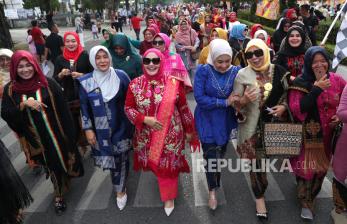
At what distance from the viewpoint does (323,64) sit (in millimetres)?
2803

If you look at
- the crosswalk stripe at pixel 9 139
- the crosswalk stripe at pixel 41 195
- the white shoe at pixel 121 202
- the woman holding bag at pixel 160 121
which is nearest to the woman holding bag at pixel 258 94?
the woman holding bag at pixel 160 121

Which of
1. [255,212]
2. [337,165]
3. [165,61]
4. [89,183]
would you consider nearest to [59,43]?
[89,183]

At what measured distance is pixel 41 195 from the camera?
3.98 metres

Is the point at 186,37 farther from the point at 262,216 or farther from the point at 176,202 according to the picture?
the point at 262,216

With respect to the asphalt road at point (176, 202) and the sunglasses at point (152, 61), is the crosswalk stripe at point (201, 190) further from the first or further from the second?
the sunglasses at point (152, 61)

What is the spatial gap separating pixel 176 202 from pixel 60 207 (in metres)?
1.29

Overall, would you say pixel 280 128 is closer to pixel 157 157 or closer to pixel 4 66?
pixel 157 157

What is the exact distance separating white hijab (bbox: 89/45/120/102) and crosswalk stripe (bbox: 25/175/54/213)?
59.1 inches

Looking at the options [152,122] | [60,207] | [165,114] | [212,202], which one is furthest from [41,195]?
[212,202]

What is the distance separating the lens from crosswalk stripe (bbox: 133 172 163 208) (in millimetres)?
3699

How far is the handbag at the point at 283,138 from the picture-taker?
302 centimetres

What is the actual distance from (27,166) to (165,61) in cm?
273

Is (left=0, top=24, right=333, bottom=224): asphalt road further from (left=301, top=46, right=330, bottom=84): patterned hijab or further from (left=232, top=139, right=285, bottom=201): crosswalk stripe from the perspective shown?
(left=301, top=46, right=330, bottom=84): patterned hijab

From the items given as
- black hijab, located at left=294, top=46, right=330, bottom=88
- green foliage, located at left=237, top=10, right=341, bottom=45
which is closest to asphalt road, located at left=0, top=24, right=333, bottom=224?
black hijab, located at left=294, top=46, right=330, bottom=88
